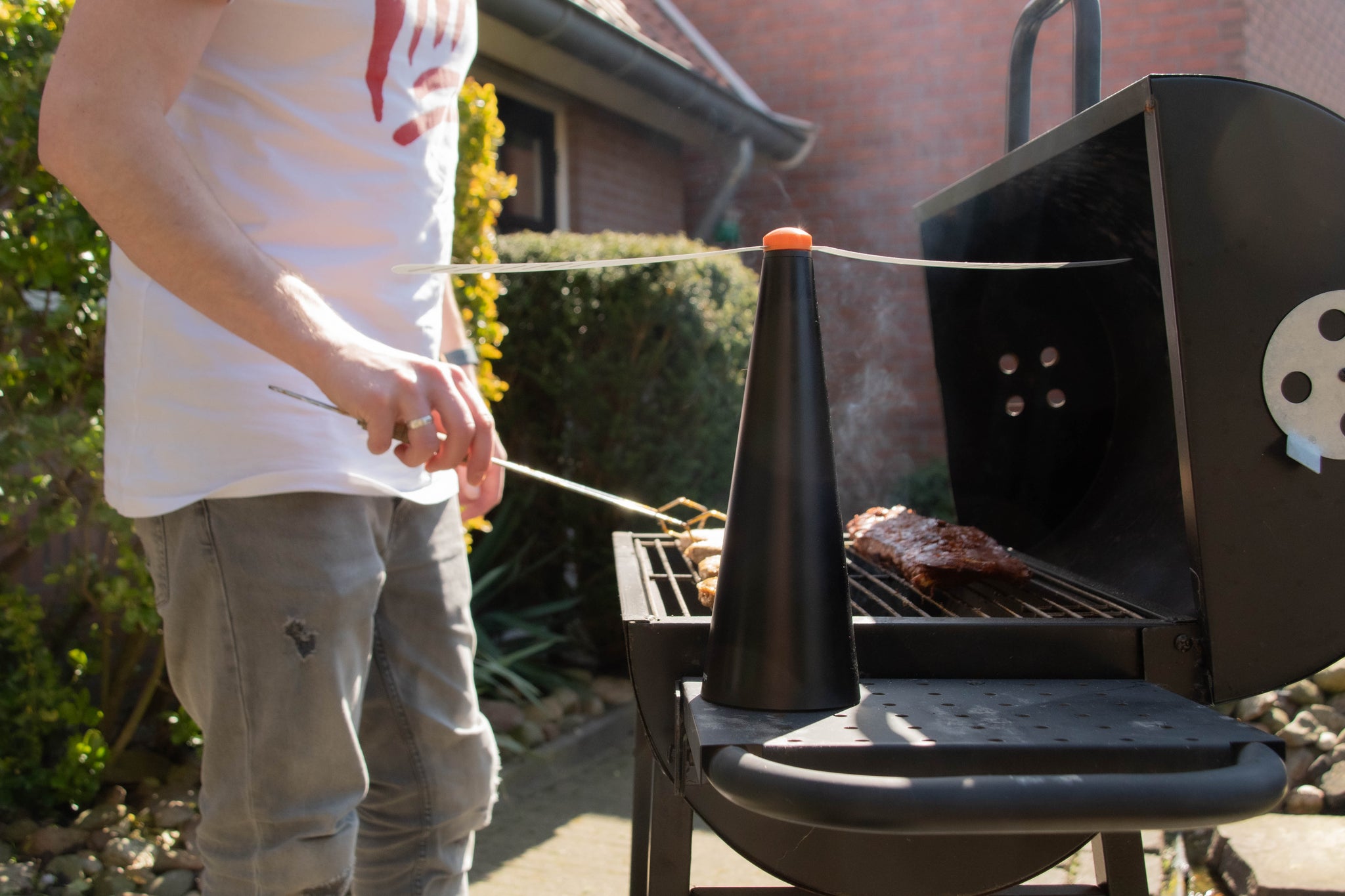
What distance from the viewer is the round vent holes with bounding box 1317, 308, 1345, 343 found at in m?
1.41

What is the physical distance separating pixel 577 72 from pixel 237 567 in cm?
516

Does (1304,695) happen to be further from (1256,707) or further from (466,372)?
(466,372)

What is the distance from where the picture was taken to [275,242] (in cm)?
164

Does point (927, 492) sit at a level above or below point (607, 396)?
below

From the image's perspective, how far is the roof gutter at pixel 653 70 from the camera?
17.2 feet

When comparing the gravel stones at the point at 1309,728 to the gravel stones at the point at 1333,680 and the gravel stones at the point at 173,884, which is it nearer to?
the gravel stones at the point at 1333,680

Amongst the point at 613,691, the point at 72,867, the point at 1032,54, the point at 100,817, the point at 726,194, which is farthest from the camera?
the point at 726,194

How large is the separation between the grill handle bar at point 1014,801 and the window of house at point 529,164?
5882mm

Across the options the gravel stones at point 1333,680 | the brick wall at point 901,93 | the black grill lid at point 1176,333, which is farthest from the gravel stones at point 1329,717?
the brick wall at point 901,93

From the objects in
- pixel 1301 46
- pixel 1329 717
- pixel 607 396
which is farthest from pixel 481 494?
pixel 1301 46

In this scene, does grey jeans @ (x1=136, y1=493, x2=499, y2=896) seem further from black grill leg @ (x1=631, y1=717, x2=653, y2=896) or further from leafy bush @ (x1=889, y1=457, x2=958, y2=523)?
leafy bush @ (x1=889, y1=457, x2=958, y2=523)

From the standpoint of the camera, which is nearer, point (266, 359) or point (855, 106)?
point (266, 359)

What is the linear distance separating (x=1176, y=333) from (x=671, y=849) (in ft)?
3.47

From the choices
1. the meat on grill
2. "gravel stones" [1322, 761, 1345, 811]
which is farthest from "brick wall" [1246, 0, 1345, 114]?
the meat on grill
